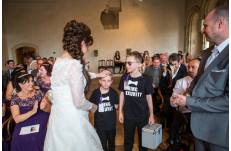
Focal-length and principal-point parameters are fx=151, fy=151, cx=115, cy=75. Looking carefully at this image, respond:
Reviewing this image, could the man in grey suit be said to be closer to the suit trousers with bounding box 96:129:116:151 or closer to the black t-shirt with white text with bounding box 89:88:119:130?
the black t-shirt with white text with bounding box 89:88:119:130

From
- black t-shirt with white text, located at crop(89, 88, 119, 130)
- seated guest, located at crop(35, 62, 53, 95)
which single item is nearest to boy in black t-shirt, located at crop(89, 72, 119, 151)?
black t-shirt with white text, located at crop(89, 88, 119, 130)

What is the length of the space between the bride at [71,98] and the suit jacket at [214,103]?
100 cm

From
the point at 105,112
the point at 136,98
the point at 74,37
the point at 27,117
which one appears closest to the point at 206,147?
the point at 136,98

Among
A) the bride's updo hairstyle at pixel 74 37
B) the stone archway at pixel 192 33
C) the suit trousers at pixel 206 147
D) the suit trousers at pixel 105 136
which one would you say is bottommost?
the suit trousers at pixel 105 136

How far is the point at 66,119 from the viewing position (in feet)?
5.06

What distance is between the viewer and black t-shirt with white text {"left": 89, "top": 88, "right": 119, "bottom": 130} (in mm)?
2229

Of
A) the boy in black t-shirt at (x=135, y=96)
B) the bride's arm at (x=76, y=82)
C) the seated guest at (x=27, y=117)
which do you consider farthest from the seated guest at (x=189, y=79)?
the seated guest at (x=27, y=117)

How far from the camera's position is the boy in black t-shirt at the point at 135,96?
2.21 m

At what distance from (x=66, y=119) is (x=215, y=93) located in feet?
4.55

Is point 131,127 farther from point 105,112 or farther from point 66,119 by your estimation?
point 66,119

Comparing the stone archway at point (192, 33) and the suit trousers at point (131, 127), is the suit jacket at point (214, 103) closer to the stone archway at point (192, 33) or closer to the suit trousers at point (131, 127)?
the suit trousers at point (131, 127)

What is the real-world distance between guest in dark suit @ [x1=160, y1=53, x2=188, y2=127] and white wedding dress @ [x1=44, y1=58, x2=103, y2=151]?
2.11 meters

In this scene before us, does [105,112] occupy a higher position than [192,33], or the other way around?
[192,33]

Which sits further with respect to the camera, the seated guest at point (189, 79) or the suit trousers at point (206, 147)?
the seated guest at point (189, 79)
